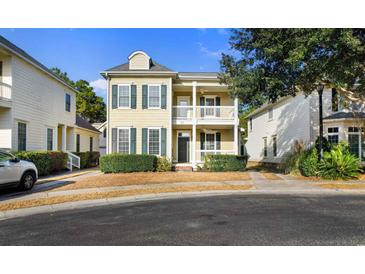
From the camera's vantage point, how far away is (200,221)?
20.1 feet

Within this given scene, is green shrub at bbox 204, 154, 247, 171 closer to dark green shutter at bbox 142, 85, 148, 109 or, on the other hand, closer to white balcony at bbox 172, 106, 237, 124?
white balcony at bbox 172, 106, 237, 124

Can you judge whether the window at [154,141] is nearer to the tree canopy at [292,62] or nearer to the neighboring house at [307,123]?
the tree canopy at [292,62]

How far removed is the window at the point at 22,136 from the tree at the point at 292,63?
40.5 feet

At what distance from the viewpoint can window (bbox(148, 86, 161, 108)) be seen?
59.3ft

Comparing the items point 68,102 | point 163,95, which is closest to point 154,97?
point 163,95

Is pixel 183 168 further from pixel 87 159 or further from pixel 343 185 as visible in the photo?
pixel 343 185

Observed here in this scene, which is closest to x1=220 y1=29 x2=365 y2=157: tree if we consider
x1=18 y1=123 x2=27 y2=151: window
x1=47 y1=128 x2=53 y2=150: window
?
x1=18 y1=123 x2=27 y2=151: window

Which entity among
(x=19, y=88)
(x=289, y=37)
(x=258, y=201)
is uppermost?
A: (x=289, y=37)

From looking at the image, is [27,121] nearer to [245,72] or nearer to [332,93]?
[245,72]

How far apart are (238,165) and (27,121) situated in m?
13.9

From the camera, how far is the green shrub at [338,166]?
44.4 ft

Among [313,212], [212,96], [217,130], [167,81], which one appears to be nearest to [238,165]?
[217,130]

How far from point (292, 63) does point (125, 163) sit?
10.9 m

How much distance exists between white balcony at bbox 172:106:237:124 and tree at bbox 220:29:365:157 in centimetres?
470
